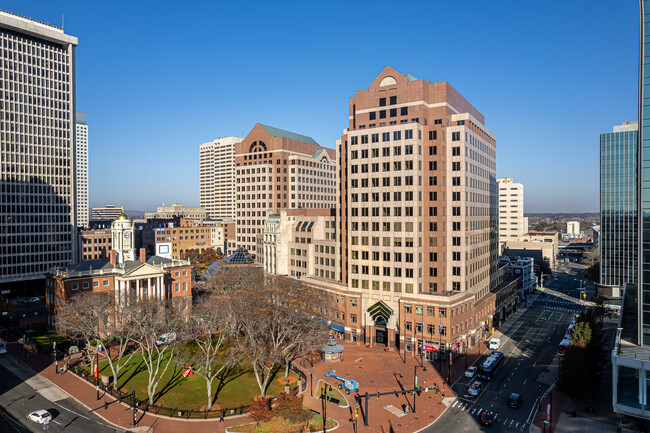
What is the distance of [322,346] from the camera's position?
81938 millimetres

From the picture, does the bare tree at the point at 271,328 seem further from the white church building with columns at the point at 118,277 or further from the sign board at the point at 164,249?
the sign board at the point at 164,249

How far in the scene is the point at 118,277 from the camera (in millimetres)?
98812

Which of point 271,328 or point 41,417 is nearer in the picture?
point 41,417

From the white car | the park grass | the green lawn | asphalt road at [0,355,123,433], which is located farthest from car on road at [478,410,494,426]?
the white car

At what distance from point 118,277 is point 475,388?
7764cm

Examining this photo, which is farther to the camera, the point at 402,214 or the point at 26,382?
the point at 402,214

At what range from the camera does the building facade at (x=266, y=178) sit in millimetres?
180625

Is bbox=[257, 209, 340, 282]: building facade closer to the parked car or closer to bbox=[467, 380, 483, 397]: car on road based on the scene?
the parked car

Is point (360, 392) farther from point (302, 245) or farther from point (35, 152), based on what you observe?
point (35, 152)

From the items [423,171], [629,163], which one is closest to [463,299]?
[423,171]

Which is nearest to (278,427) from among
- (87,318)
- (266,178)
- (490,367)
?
(87,318)

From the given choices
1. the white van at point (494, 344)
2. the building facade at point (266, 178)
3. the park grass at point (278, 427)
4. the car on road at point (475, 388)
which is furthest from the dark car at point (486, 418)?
the building facade at point (266, 178)

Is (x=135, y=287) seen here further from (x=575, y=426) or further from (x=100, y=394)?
(x=575, y=426)

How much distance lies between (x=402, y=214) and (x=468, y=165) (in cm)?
1832
